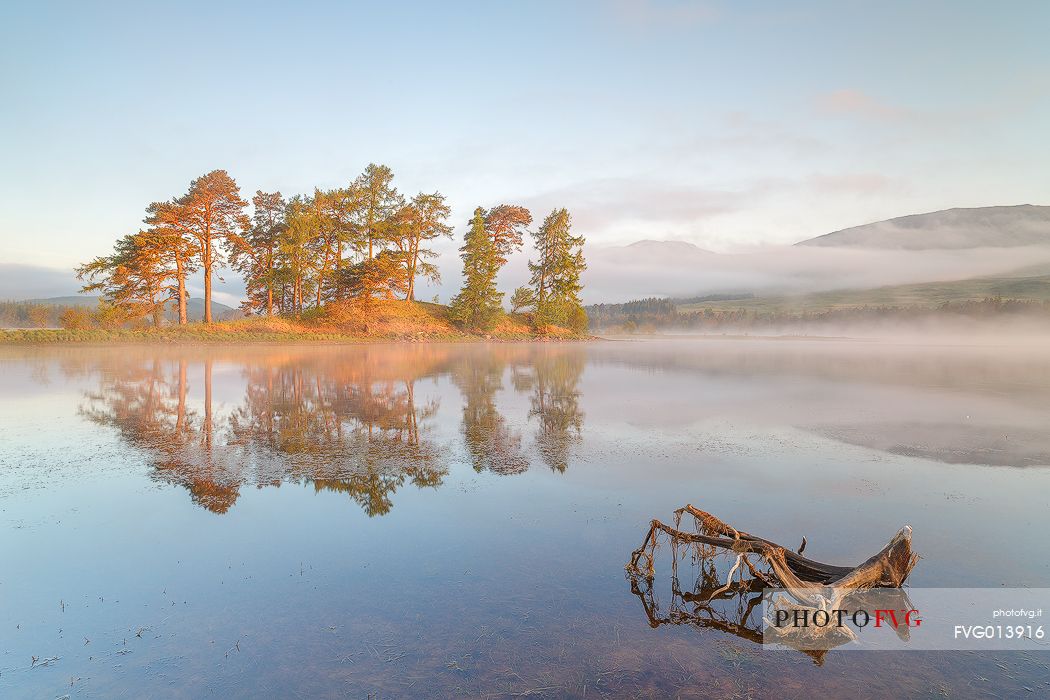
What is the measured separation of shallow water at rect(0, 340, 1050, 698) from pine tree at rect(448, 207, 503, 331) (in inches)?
1621

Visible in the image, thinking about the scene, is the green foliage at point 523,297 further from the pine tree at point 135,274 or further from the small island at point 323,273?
the pine tree at point 135,274

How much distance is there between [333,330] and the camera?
1922 inches

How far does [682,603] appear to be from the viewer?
495 cm

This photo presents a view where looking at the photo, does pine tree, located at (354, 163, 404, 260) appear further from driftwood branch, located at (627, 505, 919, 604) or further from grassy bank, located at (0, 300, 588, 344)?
driftwood branch, located at (627, 505, 919, 604)

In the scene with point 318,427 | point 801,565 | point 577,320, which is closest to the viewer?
point 801,565

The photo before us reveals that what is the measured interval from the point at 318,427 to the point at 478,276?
44397 mm

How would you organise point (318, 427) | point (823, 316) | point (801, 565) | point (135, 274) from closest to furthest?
point (801, 565) → point (318, 427) → point (135, 274) → point (823, 316)

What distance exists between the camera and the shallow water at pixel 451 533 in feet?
12.8

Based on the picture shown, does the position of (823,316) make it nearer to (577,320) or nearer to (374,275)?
(577,320)

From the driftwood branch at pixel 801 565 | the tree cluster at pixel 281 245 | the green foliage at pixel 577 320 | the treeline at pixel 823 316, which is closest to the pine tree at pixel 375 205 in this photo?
the tree cluster at pixel 281 245

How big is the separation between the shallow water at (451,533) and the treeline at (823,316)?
101 metres

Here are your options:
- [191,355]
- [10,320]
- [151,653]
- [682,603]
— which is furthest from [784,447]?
[10,320]

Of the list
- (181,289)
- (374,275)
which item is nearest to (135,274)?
(181,289)

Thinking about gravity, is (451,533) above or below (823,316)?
below
